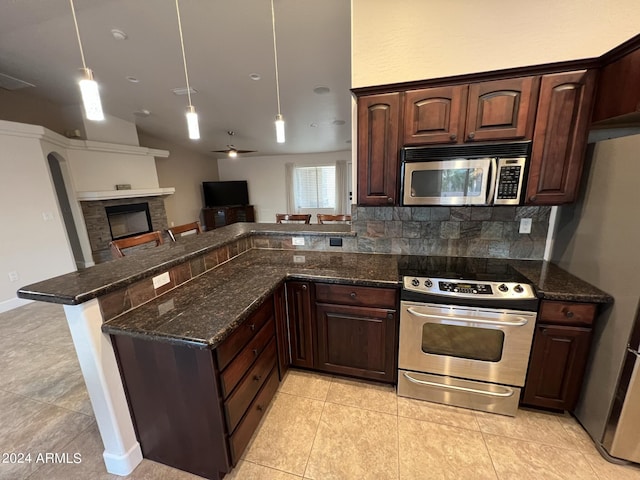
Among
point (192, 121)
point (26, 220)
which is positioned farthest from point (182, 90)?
point (192, 121)

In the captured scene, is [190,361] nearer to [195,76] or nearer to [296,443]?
[296,443]

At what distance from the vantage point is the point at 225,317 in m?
1.26

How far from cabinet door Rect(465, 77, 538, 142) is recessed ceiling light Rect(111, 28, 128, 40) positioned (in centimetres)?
364

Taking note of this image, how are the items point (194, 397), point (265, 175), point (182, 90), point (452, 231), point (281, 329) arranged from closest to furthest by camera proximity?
1. point (194, 397)
2. point (281, 329)
3. point (452, 231)
4. point (182, 90)
5. point (265, 175)

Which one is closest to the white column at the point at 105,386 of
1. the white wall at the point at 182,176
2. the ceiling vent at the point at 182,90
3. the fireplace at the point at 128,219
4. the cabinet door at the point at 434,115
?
the cabinet door at the point at 434,115

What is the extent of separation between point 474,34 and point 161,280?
2629mm

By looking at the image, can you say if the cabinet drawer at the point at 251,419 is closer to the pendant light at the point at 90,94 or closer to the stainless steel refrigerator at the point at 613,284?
the pendant light at the point at 90,94

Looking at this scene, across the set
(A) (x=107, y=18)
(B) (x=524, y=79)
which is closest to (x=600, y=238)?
(B) (x=524, y=79)

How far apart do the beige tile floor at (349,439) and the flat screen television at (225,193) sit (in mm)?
6615

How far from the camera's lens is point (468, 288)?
1.59 metres

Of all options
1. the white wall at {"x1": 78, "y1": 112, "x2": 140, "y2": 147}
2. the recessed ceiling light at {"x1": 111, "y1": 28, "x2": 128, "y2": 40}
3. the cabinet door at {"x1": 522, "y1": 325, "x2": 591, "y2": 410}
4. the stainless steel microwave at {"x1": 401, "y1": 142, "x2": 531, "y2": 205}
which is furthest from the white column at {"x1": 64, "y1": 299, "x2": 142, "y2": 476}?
the white wall at {"x1": 78, "y1": 112, "x2": 140, "y2": 147}

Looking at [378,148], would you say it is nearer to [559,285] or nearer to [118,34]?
[559,285]

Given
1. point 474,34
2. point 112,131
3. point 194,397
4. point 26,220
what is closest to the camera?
point 194,397

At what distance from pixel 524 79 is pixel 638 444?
207 cm
